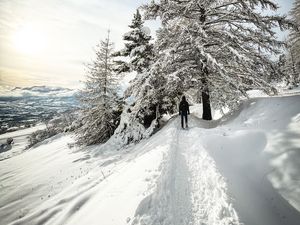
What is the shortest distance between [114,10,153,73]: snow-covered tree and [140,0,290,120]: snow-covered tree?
15.6ft

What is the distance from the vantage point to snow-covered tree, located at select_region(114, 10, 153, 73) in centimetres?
1772

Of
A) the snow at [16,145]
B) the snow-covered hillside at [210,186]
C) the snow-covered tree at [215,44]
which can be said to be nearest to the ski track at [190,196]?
the snow-covered hillside at [210,186]

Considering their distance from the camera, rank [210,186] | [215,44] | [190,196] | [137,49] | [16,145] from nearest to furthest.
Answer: [190,196] < [210,186] < [215,44] < [137,49] < [16,145]

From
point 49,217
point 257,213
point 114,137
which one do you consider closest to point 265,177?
point 257,213

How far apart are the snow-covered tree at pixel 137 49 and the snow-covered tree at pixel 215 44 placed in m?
4.77

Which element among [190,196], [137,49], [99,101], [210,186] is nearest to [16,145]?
[99,101]

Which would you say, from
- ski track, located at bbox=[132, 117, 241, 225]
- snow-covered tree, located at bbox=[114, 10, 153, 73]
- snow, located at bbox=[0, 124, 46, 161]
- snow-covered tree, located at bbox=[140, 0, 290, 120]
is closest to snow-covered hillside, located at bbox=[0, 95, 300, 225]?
ski track, located at bbox=[132, 117, 241, 225]

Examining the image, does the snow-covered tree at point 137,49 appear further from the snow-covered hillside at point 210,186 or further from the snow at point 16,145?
the snow at point 16,145

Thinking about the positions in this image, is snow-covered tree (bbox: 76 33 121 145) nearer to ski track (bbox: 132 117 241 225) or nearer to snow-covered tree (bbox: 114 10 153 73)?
snow-covered tree (bbox: 114 10 153 73)

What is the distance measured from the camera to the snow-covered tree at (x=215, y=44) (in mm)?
11188

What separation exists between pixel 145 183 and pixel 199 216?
194cm

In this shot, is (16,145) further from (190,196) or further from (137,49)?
(190,196)

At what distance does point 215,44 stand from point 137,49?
7.48 metres

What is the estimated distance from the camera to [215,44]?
41.2 ft
